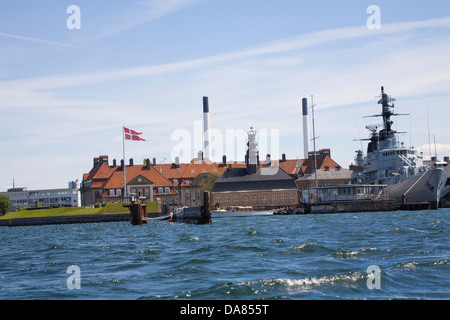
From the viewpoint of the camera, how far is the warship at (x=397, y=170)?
90.7 m

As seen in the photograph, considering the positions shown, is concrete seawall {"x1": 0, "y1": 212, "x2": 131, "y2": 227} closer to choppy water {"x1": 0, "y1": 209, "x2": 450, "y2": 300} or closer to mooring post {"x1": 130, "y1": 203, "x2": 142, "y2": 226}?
mooring post {"x1": 130, "y1": 203, "x2": 142, "y2": 226}

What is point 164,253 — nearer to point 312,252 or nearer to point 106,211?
point 312,252

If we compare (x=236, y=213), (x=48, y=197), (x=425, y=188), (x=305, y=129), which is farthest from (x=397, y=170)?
(x=48, y=197)

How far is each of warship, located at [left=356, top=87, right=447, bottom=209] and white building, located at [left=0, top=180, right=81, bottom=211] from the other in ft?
297

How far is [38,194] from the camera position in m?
178

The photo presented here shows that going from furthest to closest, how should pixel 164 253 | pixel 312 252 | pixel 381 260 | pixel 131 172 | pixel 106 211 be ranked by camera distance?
1. pixel 131 172
2. pixel 106 211
3. pixel 164 253
4. pixel 312 252
5. pixel 381 260

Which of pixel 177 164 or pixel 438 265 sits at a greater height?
pixel 177 164

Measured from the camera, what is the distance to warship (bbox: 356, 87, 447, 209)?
3570 inches

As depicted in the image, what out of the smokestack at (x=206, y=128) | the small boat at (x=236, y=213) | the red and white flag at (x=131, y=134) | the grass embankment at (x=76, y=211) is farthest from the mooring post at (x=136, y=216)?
the smokestack at (x=206, y=128)

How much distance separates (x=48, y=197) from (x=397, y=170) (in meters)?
112

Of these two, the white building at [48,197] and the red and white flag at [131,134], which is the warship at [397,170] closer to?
the red and white flag at [131,134]
